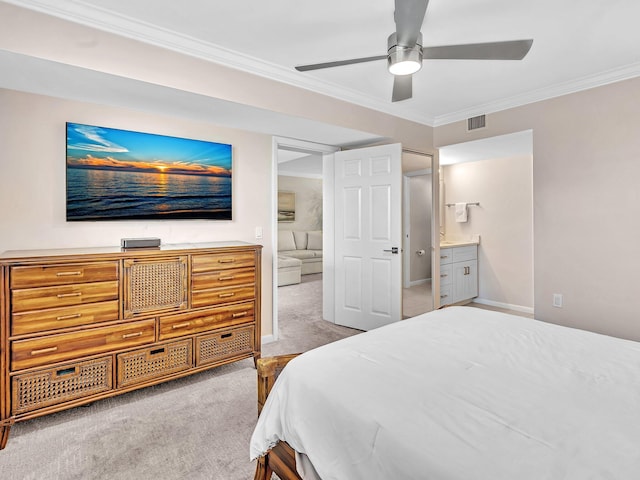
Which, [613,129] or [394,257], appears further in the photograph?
[394,257]

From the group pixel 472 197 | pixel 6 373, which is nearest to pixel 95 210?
pixel 6 373

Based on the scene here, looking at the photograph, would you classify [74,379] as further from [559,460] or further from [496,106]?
[496,106]

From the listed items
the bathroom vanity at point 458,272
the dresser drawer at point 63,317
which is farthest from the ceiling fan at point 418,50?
the bathroom vanity at point 458,272

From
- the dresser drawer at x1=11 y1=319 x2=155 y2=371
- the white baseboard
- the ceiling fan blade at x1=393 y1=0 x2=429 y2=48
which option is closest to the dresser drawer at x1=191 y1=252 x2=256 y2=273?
the dresser drawer at x1=11 y1=319 x2=155 y2=371

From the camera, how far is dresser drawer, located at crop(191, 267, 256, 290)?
2.73m

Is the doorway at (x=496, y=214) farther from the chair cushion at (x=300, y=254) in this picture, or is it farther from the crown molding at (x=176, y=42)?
the chair cushion at (x=300, y=254)

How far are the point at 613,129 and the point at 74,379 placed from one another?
4.45 metres

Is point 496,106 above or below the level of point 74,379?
above

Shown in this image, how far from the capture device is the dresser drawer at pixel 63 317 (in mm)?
2055

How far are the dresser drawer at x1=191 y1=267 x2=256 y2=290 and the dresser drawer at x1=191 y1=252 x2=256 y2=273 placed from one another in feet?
0.11

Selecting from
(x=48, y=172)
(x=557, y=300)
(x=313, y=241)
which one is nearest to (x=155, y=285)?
(x=48, y=172)

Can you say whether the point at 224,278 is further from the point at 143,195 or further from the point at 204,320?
the point at 143,195

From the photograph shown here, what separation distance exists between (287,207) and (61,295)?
6256 millimetres

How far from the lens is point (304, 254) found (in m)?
7.85
